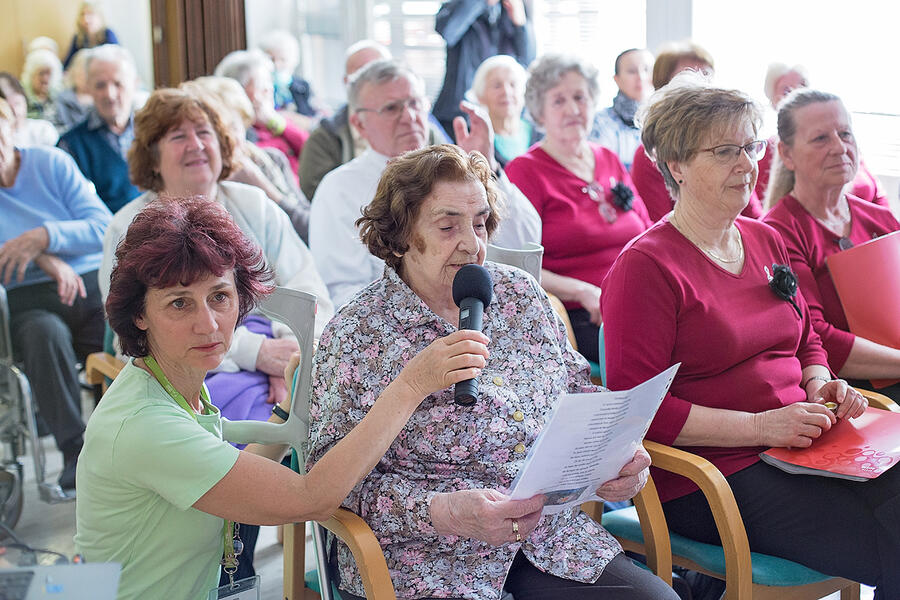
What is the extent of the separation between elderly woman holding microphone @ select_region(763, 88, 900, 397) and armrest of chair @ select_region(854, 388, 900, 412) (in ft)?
0.49

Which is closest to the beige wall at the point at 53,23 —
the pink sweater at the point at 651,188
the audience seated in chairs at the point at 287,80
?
the audience seated in chairs at the point at 287,80

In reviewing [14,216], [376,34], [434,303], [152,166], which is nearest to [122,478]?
[434,303]

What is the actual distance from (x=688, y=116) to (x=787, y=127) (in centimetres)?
62

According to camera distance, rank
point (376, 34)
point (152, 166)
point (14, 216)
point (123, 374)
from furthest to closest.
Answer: point (376, 34)
point (14, 216)
point (152, 166)
point (123, 374)

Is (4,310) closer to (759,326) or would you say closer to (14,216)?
(14,216)

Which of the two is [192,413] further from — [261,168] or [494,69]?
[494,69]

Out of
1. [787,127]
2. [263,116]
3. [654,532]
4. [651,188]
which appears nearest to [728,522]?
[654,532]

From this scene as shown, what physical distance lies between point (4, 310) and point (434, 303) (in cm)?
168

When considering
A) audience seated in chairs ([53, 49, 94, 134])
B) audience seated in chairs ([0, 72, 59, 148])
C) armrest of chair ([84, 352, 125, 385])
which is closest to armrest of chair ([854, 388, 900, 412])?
armrest of chair ([84, 352, 125, 385])

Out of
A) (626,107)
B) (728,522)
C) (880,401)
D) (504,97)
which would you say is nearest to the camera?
A: (728,522)

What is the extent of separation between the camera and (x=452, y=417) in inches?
65.8

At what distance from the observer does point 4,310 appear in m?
2.84

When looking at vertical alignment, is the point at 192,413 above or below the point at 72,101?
below

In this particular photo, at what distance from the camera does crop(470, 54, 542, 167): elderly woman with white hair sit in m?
4.64
